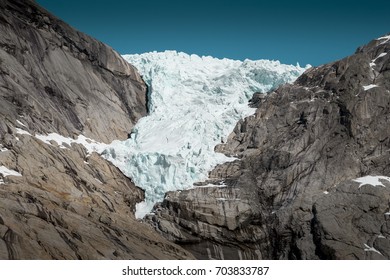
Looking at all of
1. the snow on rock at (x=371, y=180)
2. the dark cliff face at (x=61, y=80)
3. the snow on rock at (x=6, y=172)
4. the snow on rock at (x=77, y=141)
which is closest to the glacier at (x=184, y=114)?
the snow on rock at (x=77, y=141)

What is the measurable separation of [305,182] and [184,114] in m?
19.4

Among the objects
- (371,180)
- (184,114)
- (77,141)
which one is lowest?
(371,180)

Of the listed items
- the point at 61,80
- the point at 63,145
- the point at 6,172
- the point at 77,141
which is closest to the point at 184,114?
the point at 77,141

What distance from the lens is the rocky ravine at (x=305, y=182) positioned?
61.0 m

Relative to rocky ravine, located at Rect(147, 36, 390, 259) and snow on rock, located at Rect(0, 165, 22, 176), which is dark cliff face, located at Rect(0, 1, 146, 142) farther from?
rocky ravine, located at Rect(147, 36, 390, 259)

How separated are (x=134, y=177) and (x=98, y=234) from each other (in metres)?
16.2

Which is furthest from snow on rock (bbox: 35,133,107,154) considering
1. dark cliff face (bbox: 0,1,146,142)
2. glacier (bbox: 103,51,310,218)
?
glacier (bbox: 103,51,310,218)

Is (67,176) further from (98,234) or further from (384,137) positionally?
(384,137)

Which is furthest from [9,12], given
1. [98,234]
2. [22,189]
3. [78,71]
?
[98,234]

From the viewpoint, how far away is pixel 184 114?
3091 inches

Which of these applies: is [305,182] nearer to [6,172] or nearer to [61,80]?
[6,172]

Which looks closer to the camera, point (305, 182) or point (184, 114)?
point (305, 182)

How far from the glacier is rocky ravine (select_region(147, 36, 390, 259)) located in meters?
2.33

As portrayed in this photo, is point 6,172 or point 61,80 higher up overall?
point 61,80
